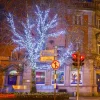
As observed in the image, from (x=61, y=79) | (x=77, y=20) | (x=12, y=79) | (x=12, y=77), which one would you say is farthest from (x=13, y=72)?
(x=77, y=20)

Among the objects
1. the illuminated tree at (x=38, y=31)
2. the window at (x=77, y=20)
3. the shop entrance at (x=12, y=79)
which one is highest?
the window at (x=77, y=20)

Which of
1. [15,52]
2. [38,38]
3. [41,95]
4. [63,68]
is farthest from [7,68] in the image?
[41,95]

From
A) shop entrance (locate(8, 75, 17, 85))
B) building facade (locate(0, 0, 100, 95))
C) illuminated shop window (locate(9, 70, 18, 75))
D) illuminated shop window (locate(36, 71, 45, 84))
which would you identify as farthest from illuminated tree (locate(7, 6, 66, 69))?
shop entrance (locate(8, 75, 17, 85))

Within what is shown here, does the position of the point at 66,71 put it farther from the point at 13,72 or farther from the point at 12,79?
the point at 12,79

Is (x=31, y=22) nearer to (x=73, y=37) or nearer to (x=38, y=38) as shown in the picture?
(x=38, y=38)

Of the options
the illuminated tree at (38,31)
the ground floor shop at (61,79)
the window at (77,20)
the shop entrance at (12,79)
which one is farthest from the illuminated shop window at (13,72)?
the window at (77,20)

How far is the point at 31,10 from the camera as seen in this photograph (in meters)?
27.7

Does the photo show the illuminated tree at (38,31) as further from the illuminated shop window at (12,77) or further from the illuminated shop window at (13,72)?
the illuminated shop window at (12,77)

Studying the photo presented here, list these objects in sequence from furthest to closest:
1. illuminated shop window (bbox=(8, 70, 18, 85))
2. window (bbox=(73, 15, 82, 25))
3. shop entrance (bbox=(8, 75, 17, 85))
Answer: window (bbox=(73, 15, 82, 25)) < shop entrance (bbox=(8, 75, 17, 85)) < illuminated shop window (bbox=(8, 70, 18, 85))

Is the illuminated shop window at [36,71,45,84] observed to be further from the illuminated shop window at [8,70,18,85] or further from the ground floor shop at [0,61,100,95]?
the illuminated shop window at [8,70,18,85]

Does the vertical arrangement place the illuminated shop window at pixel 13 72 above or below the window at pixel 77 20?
below

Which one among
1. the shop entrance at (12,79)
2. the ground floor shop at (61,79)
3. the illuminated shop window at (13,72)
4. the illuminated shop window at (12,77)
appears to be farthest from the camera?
the shop entrance at (12,79)

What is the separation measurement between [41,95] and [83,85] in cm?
1296

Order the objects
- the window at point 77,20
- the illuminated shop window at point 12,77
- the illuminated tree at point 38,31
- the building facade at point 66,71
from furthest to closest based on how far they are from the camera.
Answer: the window at point 77,20, the illuminated shop window at point 12,77, the building facade at point 66,71, the illuminated tree at point 38,31
